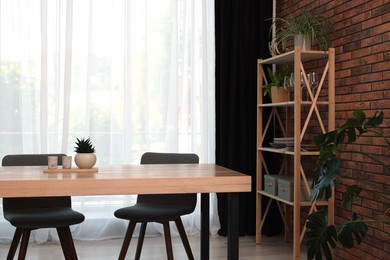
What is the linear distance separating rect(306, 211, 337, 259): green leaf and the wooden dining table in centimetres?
54

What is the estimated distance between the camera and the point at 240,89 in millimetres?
5133

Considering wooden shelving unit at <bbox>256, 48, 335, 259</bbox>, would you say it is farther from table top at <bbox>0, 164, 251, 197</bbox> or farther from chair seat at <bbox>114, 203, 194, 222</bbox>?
table top at <bbox>0, 164, 251, 197</bbox>

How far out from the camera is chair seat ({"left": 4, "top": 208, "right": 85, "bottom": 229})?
10.9 ft

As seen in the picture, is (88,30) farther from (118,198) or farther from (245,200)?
(245,200)

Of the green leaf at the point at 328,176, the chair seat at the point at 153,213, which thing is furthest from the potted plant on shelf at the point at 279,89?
the green leaf at the point at 328,176

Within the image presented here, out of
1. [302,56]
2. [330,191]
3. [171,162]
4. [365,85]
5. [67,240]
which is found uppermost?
[302,56]

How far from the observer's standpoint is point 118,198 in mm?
5004

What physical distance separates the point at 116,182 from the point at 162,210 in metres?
1.00

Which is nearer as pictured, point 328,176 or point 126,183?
point 126,183

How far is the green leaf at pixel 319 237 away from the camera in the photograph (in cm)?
312

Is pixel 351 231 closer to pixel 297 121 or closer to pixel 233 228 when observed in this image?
pixel 233 228

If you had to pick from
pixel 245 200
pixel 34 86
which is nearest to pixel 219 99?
pixel 245 200

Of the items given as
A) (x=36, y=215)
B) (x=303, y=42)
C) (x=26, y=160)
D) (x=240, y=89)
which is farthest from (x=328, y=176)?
(x=240, y=89)

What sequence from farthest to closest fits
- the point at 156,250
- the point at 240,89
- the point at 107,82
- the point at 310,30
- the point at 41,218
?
the point at 240,89 → the point at 107,82 → the point at 156,250 → the point at 310,30 → the point at 41,218
